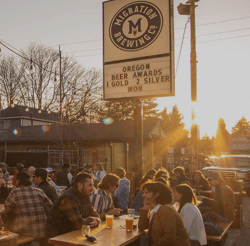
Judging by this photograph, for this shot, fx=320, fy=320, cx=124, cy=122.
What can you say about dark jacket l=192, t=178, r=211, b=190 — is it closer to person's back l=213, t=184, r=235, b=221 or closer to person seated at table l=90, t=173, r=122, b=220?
person's back l=213, t=184, r=235, b=221

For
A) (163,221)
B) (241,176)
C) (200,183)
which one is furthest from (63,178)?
(241,176)

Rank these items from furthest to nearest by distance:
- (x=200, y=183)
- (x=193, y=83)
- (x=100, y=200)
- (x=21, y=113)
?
(x=21, y=113) < (x=193, y=83) < (x=200, y=183) < (x=100, y=200)

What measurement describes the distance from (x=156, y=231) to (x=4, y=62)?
1656 inches

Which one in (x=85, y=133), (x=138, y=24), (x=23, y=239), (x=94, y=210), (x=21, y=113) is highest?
(x=21, y=113)

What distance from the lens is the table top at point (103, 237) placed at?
433 cm

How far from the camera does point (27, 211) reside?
591cm

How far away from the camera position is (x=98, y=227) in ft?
17.1

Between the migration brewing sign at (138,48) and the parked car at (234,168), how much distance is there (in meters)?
10.5

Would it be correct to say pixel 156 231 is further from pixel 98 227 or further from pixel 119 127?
pixel 119 127

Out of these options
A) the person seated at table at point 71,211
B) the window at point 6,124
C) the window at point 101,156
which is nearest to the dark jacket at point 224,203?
the person seated at table at point 71,211

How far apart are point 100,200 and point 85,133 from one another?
758 inches

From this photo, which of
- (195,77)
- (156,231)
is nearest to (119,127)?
(195,77)

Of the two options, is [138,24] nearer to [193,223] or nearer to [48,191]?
[48,191]

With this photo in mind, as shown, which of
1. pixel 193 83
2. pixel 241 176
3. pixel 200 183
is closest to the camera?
pixel 200 183
